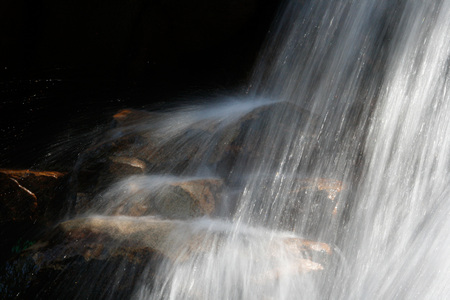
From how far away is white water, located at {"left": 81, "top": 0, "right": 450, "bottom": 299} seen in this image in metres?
3.11

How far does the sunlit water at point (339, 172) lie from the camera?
3.13 metres

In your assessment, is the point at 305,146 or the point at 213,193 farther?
the point at 305,146

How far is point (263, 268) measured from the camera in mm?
3076

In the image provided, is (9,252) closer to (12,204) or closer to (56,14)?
(12,204)

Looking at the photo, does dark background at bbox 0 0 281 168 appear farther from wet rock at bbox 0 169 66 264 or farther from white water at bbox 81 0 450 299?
wet rock at bbox 0 169 66 264

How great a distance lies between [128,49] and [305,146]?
384cm

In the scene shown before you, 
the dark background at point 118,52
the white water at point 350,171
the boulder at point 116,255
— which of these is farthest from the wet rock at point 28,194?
the dark background at point 118,52

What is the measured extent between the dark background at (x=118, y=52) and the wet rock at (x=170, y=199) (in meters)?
2.60

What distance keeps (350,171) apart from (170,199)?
2038mm

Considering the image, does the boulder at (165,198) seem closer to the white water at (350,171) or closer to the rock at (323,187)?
the white water at (350,171)

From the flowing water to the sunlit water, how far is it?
0.5 inches

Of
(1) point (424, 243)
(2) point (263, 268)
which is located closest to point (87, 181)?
(2) point (263, 268)

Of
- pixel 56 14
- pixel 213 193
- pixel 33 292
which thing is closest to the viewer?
pixel 33 292

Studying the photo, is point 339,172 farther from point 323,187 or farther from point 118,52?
point 118,52
